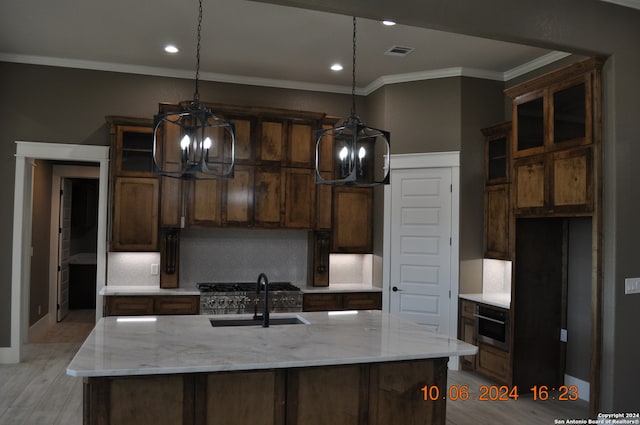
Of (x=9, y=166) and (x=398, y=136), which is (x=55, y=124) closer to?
(x=9, y=166)

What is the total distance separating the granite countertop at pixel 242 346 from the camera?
2434 millimetres

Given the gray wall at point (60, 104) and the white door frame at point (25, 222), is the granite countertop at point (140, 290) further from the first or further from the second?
the gray wall at point (60, 104)

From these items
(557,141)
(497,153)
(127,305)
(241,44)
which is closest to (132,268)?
(127,305)

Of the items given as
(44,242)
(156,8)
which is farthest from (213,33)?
(44,242)

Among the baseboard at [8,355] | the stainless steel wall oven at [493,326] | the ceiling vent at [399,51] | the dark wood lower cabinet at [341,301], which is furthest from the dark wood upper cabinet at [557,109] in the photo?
the baseboard at [8,355]

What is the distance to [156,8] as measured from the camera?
13.6 feet

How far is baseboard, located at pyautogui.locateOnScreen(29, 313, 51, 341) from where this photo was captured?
655 centimetres

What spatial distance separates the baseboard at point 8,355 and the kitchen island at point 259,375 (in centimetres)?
282

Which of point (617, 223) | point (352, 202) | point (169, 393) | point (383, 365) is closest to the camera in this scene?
point (169, 393)

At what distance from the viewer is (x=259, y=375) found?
8.64 ft

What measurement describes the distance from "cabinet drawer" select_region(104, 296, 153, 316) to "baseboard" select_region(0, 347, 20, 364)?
3.73ft

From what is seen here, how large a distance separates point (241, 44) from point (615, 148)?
11.0 ft

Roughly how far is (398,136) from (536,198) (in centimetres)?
187

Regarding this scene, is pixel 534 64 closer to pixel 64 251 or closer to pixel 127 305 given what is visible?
pixel 127 305
